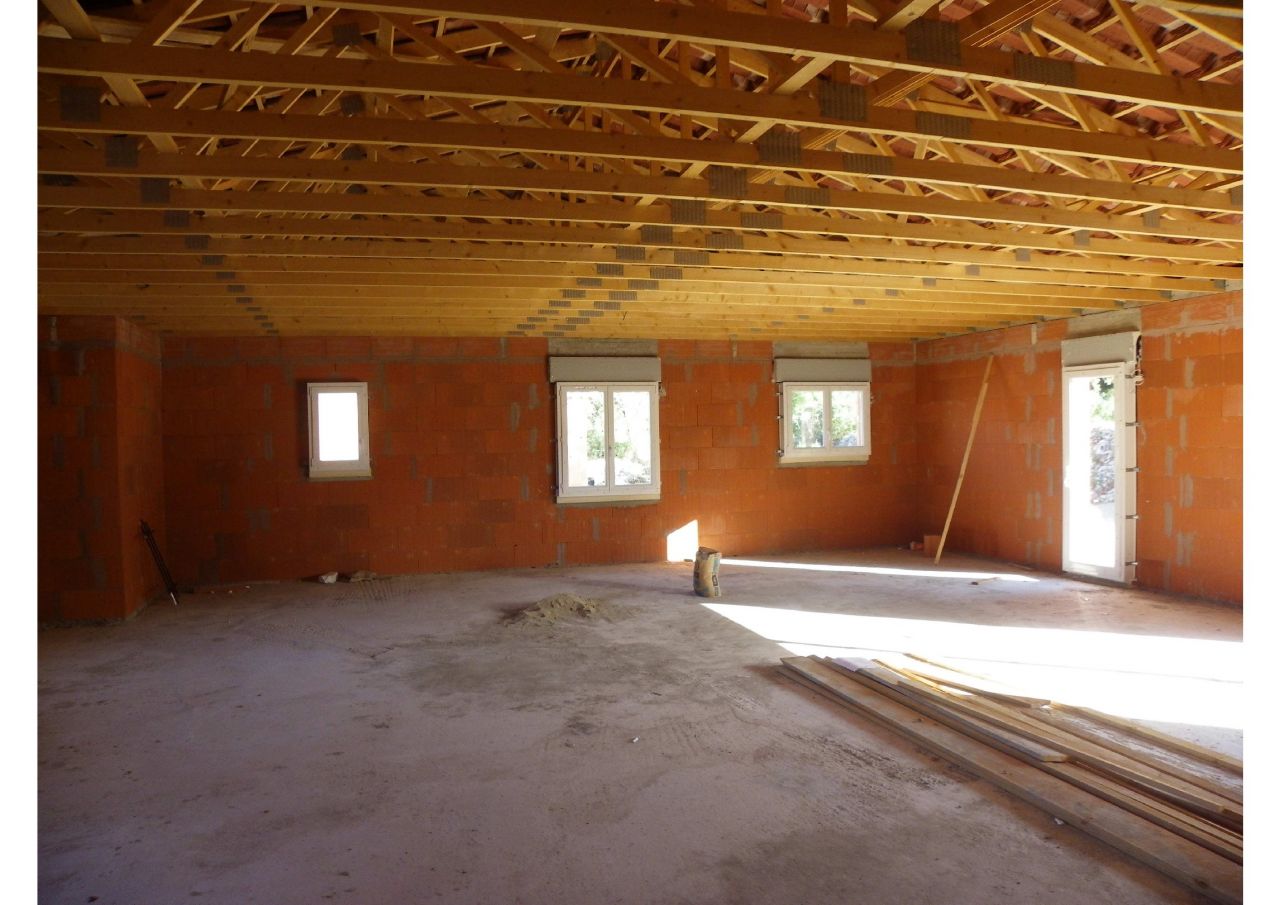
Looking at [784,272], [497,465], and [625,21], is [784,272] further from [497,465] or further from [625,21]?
[497,465]

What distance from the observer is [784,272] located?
6047 millimetres

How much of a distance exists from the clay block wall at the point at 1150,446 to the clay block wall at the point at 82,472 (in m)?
8.90

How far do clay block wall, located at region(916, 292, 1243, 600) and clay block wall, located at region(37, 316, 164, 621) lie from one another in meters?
8.90

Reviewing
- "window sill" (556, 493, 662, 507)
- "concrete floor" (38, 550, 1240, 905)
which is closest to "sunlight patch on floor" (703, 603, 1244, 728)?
"concrete floor" (38, 550, 1240, 905)

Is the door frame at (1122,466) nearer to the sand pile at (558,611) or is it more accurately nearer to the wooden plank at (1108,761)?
the wooden plank at (1108,761)

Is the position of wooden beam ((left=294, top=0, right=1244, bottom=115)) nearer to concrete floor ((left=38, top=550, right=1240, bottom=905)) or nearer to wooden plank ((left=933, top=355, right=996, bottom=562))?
concrete floor ((left=38, top=550, right=1240, bottom=905))

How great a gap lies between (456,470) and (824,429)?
15.3 feet

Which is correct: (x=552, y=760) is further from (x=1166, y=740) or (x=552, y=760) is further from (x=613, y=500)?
(x=613, y=500)

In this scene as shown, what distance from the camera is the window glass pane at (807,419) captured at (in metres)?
10.5

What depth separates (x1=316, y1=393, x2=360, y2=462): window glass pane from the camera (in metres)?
8.99

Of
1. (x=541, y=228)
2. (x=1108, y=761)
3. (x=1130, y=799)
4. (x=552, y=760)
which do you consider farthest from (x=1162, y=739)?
(x=541, y=228)

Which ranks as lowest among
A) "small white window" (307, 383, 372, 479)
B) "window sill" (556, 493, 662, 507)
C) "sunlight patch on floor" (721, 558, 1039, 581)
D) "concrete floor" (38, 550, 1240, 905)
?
"concrete floor" (38, 550, 1240, 905)

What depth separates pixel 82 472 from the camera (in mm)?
7059

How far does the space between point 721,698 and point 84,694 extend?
3.86 m
